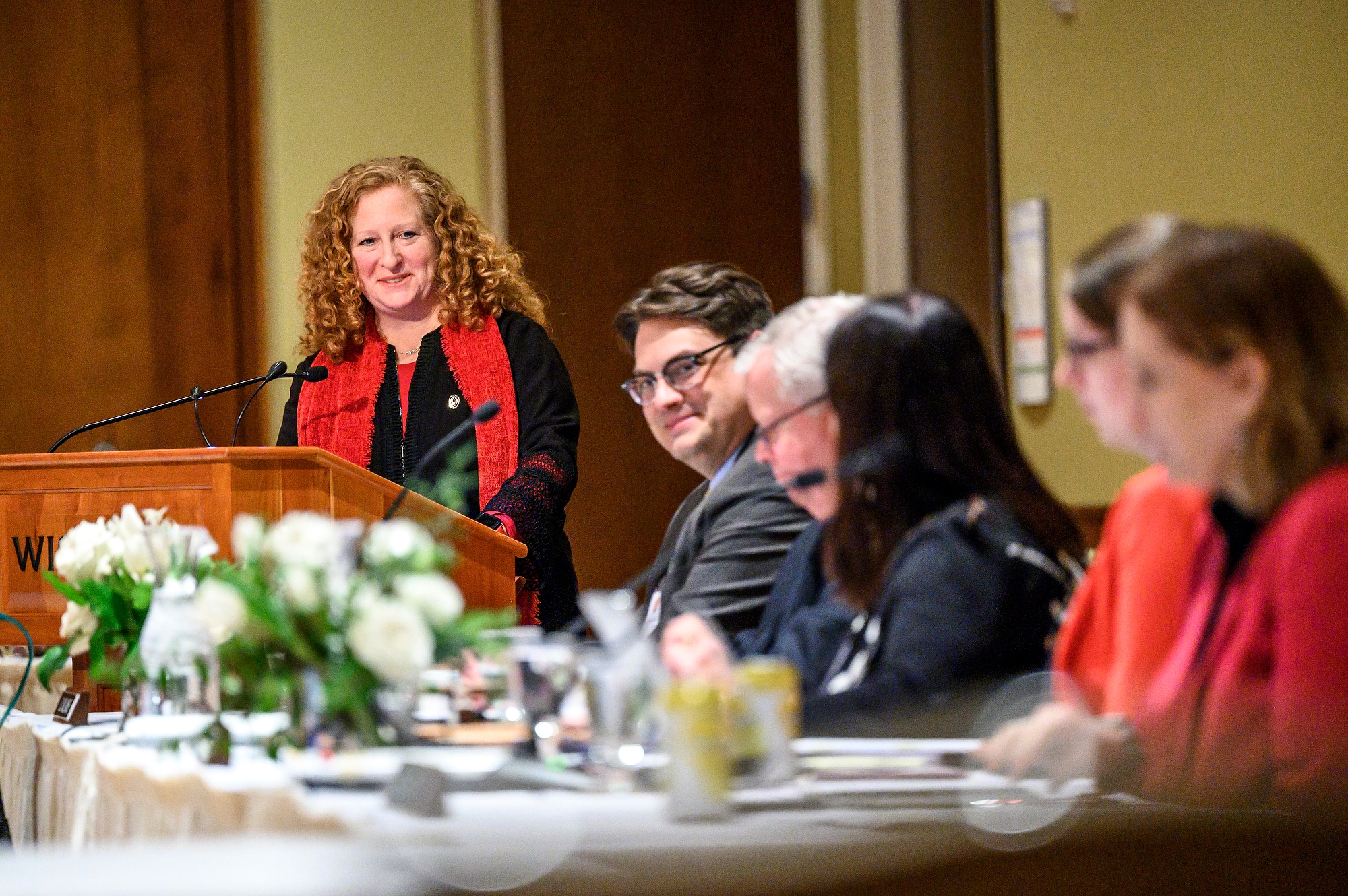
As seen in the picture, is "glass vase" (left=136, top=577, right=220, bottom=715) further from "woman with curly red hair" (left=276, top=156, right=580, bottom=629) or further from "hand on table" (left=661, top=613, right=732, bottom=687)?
"woman with curly red hair" (left=276, top=156, right=580, bottom=629)

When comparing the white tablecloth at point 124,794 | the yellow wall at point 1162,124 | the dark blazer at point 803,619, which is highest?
the yellow wall at point 1162,124

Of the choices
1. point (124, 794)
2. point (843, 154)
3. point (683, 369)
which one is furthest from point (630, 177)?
point (124, 794)

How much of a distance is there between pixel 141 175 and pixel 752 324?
9.63 feet

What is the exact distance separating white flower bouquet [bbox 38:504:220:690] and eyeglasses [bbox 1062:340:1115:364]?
3.62 ft

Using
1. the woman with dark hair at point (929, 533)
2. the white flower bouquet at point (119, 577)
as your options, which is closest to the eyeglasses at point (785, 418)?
the woman with dark hair at point (929, 533)

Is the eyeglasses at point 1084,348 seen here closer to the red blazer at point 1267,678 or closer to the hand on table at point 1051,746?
the red blazer at point 1267,678

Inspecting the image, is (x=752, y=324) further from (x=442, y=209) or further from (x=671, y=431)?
(x=442, y=209)

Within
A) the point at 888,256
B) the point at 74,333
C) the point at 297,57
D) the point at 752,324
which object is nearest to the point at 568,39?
the point at 297,57

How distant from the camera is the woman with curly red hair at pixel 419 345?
3289 millimetres

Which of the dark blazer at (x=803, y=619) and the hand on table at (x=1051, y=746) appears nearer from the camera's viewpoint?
the hand on table at (x=1051, y=746)

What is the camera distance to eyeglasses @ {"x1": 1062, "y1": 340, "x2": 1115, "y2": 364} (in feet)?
4.69

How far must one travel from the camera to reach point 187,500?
2430mm

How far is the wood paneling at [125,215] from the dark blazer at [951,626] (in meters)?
3.48

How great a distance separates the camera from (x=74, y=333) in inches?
187
